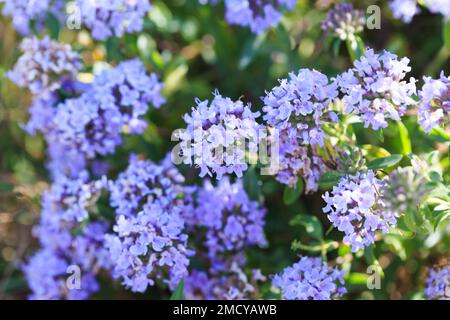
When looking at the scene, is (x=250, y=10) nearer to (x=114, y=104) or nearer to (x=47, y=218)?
(x=114, y=104)

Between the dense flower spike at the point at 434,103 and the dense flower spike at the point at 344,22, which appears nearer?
the dense flower spike at the point at 434,103

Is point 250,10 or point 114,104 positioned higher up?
point 250,10

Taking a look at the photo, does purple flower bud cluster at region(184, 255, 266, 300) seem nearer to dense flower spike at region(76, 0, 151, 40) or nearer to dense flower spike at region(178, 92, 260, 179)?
dense flower spike at region(178, 92, 260, 179)

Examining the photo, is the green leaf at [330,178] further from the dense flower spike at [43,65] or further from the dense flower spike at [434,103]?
the dense flower spike at [43,65]

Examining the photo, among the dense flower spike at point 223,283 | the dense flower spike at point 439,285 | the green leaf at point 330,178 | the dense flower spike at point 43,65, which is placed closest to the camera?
the green leaf at point 330,178

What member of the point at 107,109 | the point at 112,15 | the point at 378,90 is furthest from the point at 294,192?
the point at 112,15

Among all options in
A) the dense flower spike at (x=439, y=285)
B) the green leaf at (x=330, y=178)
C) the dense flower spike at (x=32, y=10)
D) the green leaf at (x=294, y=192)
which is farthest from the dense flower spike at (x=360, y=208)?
the dense flower spike at (x=32, y=10)
